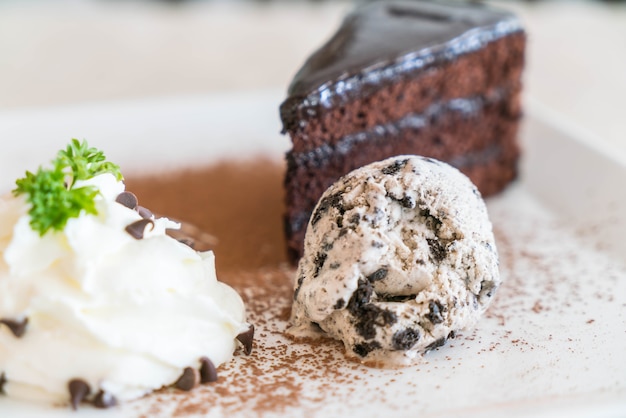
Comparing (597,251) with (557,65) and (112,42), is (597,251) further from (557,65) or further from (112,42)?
(112,42)

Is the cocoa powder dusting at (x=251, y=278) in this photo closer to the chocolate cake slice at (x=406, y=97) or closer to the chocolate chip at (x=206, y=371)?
the chocolate chip at (x=206, y=371)

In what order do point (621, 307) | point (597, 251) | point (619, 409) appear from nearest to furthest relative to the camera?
point (619, 409)
point (621, 307)
point (597, 251)

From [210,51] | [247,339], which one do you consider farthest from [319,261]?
[210,51]

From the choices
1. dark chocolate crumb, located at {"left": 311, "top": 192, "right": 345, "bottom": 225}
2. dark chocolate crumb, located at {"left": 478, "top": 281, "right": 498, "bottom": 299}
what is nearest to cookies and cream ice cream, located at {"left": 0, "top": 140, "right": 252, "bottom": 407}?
dark chocolate crumb, located at {"left": 311, "top": 192, "right": 345, "bottom": 225}

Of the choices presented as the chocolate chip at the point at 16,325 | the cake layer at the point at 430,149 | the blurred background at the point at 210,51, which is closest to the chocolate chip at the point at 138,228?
the chocolate chip at the point at 16,325

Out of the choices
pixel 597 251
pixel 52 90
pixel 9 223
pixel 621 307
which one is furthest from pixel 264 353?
pixel 52 90
